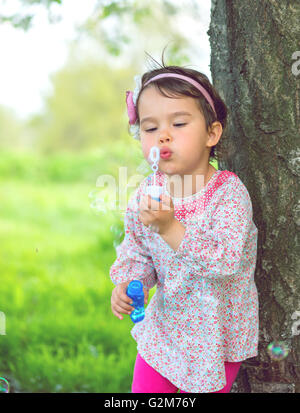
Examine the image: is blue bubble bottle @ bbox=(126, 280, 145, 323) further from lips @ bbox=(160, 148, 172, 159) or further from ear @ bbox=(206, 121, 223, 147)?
ear @ bbox=(206, 121, 223, 147)

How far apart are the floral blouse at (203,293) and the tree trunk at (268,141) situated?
15cm

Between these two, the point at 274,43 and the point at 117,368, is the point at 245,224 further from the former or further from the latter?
the point at 117,368

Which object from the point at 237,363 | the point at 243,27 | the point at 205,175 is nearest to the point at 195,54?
the point at 243,27

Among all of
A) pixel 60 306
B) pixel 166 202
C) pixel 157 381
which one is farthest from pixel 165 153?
pixel 60 306

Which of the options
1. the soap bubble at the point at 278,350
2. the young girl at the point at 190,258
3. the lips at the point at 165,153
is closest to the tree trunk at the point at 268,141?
the soap bubble at the point at 278,350

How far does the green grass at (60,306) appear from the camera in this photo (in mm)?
2576

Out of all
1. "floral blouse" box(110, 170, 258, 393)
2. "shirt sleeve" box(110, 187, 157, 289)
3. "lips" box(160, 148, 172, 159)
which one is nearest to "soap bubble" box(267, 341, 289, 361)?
"floral blouse" box(110, 170, 258, 393)

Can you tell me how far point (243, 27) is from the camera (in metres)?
1.79

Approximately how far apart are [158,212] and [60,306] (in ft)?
7.43

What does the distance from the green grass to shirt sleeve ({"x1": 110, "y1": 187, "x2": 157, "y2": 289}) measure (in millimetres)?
376

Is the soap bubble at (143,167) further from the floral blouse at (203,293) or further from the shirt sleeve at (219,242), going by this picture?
the shirt sleeve at (219,242)

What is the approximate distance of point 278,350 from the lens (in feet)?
6.12

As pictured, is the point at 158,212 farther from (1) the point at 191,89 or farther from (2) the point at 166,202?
(1) the point at 191,89
